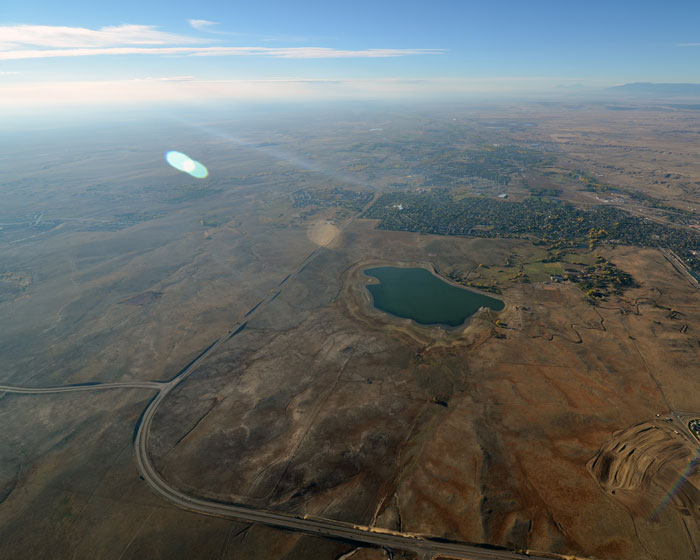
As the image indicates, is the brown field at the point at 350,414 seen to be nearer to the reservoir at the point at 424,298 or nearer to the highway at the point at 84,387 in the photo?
the highway at the point at 84,387

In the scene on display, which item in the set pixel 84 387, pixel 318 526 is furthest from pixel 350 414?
pixel 84 387

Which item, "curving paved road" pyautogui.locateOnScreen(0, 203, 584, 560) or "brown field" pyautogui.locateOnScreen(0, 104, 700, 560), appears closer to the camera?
"curving paved road" pyautogui.locateOnScreen(0, 203, 584, 560)

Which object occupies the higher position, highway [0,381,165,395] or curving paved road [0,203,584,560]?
curving paved road [0,203,584,560]

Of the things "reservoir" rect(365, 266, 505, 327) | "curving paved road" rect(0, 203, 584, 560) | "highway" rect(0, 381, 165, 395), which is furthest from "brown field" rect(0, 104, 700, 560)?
"reservoir" rect(365, 266, 505, 327)

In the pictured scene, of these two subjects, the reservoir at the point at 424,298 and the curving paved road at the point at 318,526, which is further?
the reservoir at the point at 424,298

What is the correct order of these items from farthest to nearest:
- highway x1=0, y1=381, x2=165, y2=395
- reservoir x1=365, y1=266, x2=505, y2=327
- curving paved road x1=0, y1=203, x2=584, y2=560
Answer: reservoir x1=365, y1=266, x2=505, y2=327, highway x1=0, y1=381, x2=165, y2=395, curving paved road x1=0, y1=203, x2=584, y2=560

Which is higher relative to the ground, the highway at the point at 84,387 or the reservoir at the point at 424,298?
the reservoir at the point at 424,298

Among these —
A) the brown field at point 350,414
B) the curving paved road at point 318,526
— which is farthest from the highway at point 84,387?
the curving paved road at point 318,526

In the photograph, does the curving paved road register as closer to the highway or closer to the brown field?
the brown field

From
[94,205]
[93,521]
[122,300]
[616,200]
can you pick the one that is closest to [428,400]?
[93,521]
